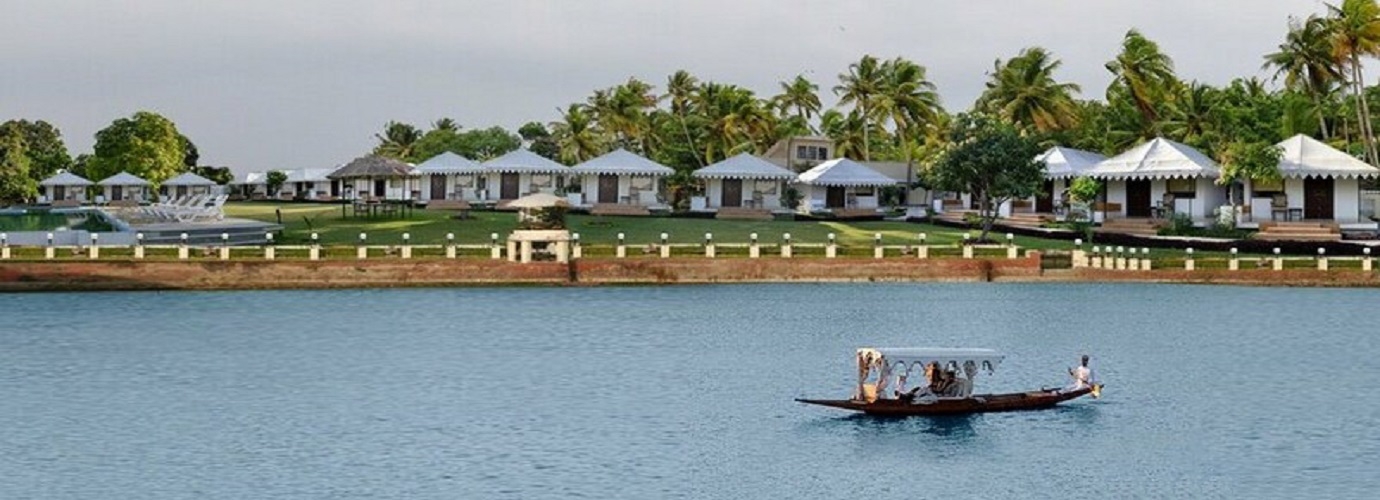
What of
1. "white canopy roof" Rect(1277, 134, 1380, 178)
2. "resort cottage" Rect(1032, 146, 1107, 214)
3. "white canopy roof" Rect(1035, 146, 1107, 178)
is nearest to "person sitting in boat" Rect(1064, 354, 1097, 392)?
"white canopy roof" Rect(1277, 134, 1380, 178)

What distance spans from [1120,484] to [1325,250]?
57.2 meters

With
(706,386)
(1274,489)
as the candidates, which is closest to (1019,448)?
(1274,489)

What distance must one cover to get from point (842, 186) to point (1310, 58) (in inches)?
1300

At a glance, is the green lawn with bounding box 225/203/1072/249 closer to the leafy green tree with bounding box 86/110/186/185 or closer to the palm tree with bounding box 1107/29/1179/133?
the palm tree with bounding box 1107/29/1179/133

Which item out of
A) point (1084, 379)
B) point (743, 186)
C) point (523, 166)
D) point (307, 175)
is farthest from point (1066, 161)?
point (307, 175)

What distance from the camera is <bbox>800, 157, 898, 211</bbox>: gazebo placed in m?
120

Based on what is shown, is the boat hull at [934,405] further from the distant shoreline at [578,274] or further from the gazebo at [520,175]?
the gazebo at [520,175]

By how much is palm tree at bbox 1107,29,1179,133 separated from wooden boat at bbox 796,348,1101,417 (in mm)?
80425

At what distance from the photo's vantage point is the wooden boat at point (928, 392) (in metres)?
45.4

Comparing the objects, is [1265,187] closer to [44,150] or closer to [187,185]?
[187,185]

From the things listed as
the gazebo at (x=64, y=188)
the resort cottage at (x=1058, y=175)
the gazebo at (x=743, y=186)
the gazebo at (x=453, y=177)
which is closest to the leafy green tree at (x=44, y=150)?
the gazebo at (x=64, y=188)

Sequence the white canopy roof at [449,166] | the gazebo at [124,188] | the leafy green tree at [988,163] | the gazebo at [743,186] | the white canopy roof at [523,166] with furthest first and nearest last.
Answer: the gazebo at [124,188] < the white canopy roof at [449,166] < the white canopy roof at [523,166] < the gazebo at [743,186] < the leafy green tree at [988,163]

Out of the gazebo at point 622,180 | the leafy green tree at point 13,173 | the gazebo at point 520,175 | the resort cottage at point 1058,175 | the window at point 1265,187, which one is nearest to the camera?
the window at point 1265,187

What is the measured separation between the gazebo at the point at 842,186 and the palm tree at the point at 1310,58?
27.8 metres
